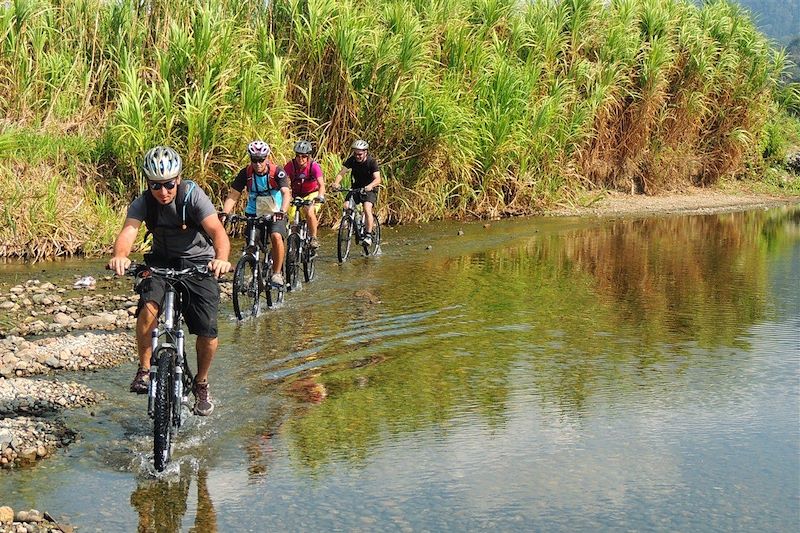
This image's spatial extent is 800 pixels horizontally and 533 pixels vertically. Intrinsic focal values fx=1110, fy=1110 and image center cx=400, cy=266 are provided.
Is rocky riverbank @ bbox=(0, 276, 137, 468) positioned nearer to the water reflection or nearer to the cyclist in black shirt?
the water reflection

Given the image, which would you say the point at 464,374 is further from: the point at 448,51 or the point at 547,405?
the point at 448,51

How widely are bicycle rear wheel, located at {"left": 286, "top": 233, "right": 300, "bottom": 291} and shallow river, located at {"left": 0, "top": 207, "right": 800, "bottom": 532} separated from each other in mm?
269

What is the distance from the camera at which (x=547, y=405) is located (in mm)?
8164

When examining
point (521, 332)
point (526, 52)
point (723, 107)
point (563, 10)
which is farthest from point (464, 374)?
point (723, 107)

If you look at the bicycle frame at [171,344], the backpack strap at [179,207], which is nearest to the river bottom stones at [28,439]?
the bicycle frame at [171,344]

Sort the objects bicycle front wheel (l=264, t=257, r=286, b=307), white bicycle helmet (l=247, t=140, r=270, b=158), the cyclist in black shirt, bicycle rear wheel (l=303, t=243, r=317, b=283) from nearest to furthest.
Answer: white bicycle helmet (l=247, t=140, r=270, b=158) < bicycle front wheel (l=264, t=257, r=286, b=307) < bicycle rear wheel (l=303, t=243, r=317, b=283) < the cyclist in black shirt

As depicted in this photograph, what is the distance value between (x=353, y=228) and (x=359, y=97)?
476cm

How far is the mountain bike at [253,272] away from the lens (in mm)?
11789

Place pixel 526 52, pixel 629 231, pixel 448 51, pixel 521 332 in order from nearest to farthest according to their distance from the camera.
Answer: pixel 521 332, pixel 629 231, pixel 448 51, pixel 526 52

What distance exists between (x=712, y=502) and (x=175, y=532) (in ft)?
9.67

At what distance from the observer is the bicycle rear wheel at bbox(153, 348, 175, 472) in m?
6.53

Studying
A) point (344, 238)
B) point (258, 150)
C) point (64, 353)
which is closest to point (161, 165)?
point (64, 353)

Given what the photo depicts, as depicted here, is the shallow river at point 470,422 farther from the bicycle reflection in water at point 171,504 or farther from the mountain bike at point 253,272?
the mountain bike at point 253,272

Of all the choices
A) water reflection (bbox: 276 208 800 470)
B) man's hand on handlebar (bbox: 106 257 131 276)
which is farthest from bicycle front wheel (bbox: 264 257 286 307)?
man's hand on handlebar (bbox: 106 257 131 276)
